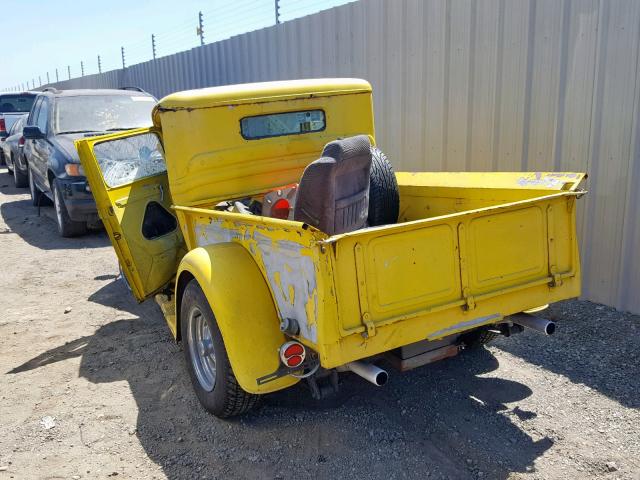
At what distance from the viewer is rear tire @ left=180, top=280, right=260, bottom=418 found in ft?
10.2

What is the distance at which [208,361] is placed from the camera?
3516 mm

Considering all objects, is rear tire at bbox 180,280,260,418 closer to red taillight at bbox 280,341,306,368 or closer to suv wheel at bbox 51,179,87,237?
red taillight at bbox 280,341,306,368

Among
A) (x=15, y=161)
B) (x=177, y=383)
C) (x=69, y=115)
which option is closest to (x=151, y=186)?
(x=177, y=383)

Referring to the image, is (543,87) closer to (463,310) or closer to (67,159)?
(463,310)

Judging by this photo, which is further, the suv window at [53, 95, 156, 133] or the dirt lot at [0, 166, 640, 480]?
the suv window at [53, 95, 156, 133]

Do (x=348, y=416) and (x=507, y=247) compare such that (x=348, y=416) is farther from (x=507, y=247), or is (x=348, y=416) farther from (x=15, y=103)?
(x=15, y=103)

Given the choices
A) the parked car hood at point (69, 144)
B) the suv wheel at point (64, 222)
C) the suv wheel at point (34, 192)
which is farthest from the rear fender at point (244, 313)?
the suv wheel at point (34, 192)

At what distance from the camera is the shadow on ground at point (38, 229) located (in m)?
7.94

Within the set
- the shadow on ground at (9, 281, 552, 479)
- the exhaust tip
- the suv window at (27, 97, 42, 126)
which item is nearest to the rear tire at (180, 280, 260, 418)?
the shadow on ground at (9, 281, 552, 479)

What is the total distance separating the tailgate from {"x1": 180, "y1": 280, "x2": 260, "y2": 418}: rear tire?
0.90 m

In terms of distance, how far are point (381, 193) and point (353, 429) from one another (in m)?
1.53

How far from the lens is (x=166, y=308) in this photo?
4.32 m

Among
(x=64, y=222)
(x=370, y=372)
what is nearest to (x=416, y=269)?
(x=370, y=372)

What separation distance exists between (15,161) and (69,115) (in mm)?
5078
